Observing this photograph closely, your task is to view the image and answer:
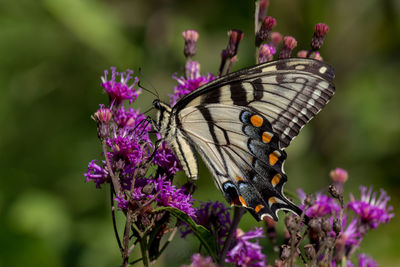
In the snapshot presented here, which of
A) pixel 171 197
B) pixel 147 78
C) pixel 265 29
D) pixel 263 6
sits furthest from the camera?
pixel 147 78

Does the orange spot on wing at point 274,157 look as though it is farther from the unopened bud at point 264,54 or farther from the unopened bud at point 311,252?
the unopened bud at point 311,252

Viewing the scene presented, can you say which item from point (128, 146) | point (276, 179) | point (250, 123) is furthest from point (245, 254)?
point (128, 146)

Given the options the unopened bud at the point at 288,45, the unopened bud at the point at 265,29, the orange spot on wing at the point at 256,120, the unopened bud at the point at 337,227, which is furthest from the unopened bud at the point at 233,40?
the unopened bud at the point at 337,227

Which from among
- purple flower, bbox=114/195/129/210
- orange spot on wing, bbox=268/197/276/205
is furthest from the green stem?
orange spot on wing, bbox=268/197/276/205

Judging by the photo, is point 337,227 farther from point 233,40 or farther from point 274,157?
point 233,40

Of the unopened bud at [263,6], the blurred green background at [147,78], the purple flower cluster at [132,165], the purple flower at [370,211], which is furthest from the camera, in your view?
the blurred green background at [147,78]

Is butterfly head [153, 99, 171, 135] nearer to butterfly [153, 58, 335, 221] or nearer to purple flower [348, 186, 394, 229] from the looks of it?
butterfly [153, 58, 335, 221]

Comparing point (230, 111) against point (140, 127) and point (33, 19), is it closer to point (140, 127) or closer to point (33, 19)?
point (140, 127)
